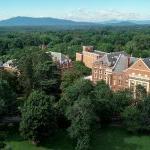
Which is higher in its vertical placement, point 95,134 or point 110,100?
point 110,100

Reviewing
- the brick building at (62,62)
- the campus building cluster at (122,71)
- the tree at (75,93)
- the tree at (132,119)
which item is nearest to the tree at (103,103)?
the tree at (75,93)

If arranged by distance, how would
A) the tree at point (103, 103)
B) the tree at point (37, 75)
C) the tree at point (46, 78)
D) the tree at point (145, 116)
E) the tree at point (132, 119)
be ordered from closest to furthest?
the tree at point (132, 119), the tree at point (145, 116), the tree at point (103, 103), the tree at point (37, 75), the tree at point (46, 78)

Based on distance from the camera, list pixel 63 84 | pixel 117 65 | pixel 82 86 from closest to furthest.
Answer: pixel 82 86, pixel 63 84, pixel 117 65

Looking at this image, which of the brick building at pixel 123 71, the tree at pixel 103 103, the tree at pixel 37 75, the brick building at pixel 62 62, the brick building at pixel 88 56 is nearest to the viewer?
the tree at pixel 103 103

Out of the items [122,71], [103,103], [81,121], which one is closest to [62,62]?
[122,71]

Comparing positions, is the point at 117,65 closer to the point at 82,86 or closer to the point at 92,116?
the point at 82,86

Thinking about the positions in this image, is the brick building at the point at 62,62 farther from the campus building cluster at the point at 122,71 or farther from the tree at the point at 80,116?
the tree at the point at 80,116

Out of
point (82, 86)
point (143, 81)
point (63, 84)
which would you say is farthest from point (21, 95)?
point (143, 81)
